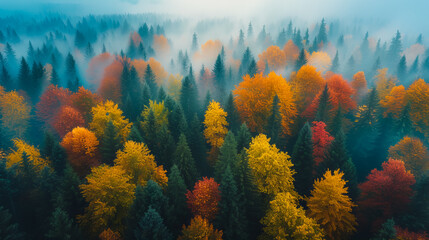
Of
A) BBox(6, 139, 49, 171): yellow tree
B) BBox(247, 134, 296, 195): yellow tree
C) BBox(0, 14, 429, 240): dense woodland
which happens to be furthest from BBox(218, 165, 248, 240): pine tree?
BBox(6, 139, 49, 171): yellow tree

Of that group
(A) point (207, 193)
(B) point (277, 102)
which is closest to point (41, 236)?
(A) point (207, 193)

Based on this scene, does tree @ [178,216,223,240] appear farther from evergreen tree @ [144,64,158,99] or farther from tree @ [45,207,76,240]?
evergreen tree @ [144,64,158,99]

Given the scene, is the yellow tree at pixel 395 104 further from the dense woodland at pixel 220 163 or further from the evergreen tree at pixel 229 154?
the evergreen tree at pixel 229 154

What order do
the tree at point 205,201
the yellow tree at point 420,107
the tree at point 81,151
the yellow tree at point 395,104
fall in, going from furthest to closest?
the yellow tree at point 395,104, the yellow tree at point 420,107, the tree at point 81,151, the tree at point 205,201

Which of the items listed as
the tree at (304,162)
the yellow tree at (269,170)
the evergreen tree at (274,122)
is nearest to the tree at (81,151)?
the yellow tree at (269,170)

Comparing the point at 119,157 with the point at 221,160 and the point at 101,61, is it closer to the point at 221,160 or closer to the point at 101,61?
the point at 221,160

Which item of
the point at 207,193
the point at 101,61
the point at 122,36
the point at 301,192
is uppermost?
the point at 122,36
